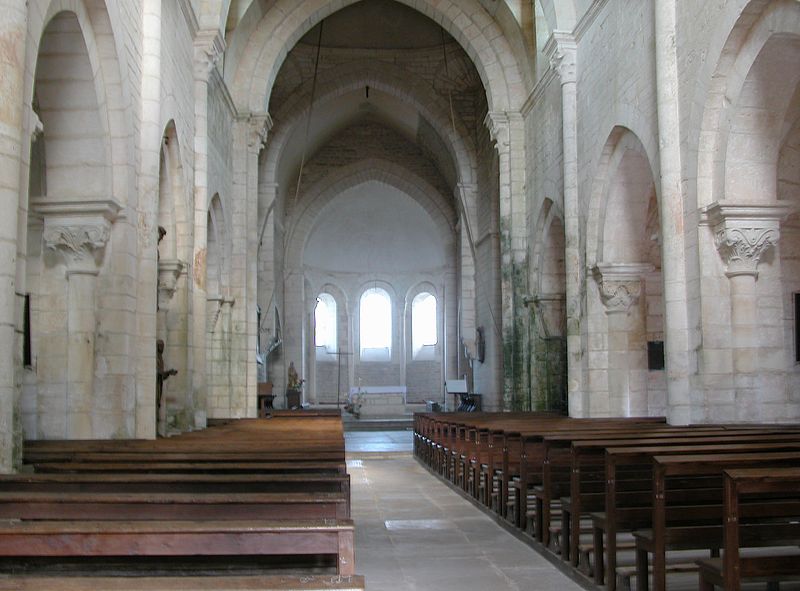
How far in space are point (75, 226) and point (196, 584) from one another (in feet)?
22.5

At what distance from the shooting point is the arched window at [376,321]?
35.2 meters

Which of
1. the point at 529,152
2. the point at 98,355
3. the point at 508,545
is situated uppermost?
the point at 529,152

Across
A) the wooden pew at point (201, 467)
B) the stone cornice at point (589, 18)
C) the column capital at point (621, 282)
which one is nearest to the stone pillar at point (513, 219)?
the stone cornice at point (589, 18)

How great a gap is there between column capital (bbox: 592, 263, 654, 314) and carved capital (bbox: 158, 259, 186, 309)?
623cm

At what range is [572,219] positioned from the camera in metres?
14.4

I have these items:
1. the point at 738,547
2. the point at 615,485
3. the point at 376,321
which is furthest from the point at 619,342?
the point at 376,321

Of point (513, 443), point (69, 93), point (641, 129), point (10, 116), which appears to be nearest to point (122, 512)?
point (10, 116)

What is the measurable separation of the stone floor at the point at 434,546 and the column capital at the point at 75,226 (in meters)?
3.87

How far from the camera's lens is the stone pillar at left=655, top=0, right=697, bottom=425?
389 inches

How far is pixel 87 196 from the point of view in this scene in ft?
29.5

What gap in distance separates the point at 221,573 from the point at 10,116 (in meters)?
3.41

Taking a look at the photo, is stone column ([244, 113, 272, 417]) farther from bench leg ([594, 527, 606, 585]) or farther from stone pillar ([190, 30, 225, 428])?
bench leg ([594, 527, 606, 585])

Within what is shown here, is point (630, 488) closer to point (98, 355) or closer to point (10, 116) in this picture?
point (10, 116)

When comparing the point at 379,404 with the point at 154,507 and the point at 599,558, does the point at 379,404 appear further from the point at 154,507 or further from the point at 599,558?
the point at 154,507
